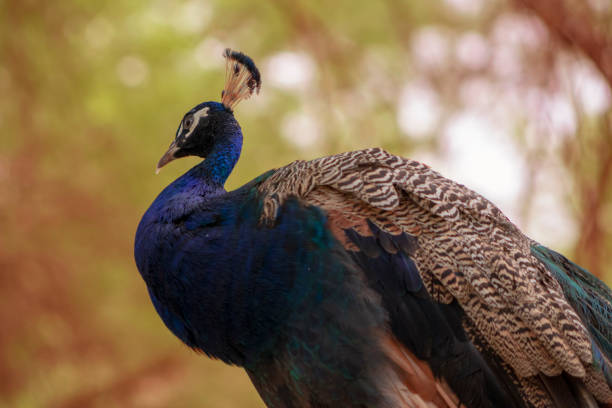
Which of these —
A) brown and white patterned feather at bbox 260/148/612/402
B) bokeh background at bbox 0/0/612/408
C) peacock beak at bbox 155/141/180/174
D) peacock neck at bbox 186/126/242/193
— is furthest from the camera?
bokeh background at bbox 0/0/612/408

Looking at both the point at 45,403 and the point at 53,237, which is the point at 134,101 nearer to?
the point at 53,237

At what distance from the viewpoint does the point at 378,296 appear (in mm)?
2129

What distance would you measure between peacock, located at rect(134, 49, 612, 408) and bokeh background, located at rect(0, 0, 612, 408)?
13.3 ft

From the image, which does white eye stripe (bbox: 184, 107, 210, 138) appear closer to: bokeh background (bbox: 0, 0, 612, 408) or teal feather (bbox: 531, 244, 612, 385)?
teal feather (bbox: 531, 244, 612, 385)

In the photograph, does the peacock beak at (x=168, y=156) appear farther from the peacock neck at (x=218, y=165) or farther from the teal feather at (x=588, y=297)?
the teal feather at (x=588, y=297)

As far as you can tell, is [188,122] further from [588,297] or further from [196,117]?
[588,297]

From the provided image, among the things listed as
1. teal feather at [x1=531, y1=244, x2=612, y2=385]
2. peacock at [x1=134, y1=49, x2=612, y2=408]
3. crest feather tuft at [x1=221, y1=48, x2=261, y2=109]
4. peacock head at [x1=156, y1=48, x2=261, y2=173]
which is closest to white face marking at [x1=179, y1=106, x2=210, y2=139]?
peacock head at [x1=156, y1=48, x2=261, y2=173]

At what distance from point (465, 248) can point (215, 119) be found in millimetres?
1235

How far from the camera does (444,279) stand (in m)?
2.08

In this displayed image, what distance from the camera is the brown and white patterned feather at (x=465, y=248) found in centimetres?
207

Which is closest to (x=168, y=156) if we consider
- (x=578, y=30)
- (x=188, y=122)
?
(x=188, y=122)

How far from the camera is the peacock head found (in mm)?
2857

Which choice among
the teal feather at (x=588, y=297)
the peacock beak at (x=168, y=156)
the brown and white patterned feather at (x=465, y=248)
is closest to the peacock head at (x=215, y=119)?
the peacock beak at (x=168, y=156)

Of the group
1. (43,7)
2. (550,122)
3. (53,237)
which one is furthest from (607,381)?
(43,7)
